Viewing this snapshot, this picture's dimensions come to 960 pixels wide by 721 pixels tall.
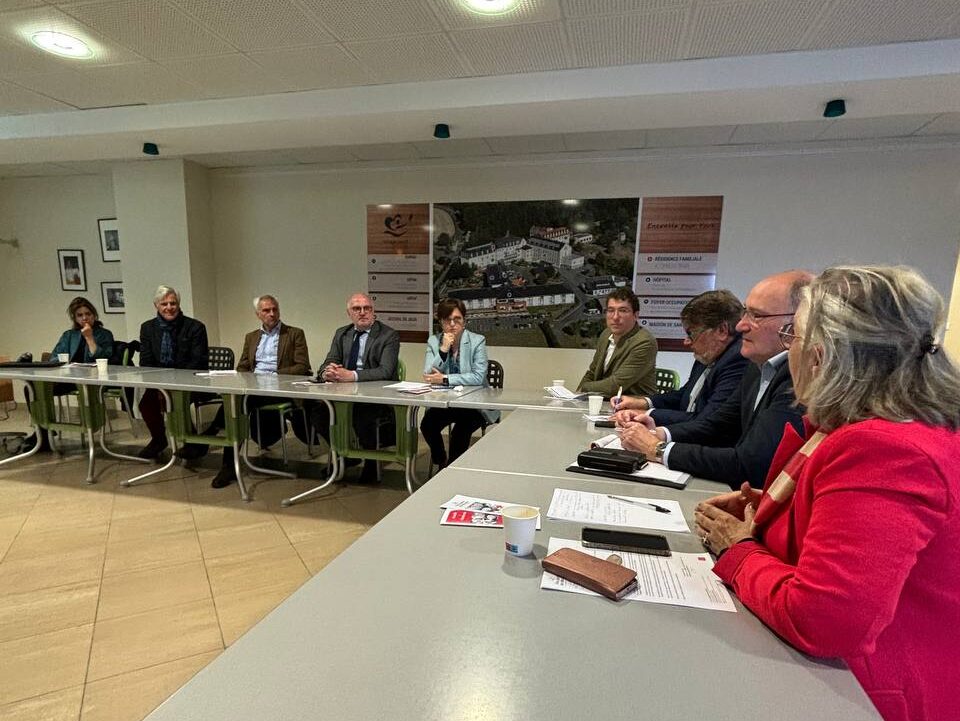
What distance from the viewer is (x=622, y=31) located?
2.64 m

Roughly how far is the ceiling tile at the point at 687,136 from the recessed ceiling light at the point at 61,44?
12.5ft

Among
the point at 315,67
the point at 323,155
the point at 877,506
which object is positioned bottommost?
the point at 877,506

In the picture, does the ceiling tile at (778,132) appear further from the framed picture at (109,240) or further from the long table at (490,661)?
the framed picture at (109,240)

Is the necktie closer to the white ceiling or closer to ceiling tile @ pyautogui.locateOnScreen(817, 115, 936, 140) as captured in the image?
the white ceiling

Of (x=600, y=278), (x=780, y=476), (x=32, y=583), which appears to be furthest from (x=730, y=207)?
(x=32, y=583)

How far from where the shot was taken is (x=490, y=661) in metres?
0.80

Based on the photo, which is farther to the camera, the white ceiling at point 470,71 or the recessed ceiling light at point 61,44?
the recessed ceiling light at point 61,44

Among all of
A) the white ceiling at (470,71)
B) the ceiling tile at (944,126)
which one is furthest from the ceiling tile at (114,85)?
the ceiling tile at (944,126)

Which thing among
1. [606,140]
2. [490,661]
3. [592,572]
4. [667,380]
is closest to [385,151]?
[606,140]

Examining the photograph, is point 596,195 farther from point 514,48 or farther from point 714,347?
point 714,347

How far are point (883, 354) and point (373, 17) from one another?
2723 mm

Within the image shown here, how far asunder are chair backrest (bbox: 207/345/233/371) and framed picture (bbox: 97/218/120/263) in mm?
2293

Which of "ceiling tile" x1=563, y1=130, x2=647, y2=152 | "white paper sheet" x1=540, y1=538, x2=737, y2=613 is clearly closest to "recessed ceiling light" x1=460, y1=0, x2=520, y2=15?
"ceiling tile" x1=563, y1=130, x2=647, y2=152

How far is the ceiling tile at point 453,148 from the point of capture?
172 inches
